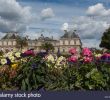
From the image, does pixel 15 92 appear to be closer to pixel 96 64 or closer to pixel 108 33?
pixel 96 64

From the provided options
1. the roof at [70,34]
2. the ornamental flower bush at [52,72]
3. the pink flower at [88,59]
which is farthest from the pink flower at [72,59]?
the roof at [70,34]

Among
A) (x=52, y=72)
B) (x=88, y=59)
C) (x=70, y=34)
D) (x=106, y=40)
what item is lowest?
(x=52, y=72)

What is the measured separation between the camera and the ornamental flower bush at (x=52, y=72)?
8172 mm

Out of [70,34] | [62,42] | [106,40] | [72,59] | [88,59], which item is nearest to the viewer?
[88,59]

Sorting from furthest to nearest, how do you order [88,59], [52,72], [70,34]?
[70,34]
[88,59]
[52,72]

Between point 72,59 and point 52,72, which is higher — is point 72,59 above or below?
above

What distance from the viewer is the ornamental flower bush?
26.8ft

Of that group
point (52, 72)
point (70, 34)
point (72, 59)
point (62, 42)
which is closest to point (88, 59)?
point (72, 59)

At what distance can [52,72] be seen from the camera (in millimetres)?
8664

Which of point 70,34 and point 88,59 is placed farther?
point 70,34

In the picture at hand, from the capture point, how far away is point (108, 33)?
11825cm

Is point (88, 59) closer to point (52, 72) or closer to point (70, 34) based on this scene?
point (52, 72)

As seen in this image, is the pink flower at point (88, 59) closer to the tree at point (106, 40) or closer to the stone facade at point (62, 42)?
the tree at point (106, 40)

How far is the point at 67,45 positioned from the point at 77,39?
5.43 m
